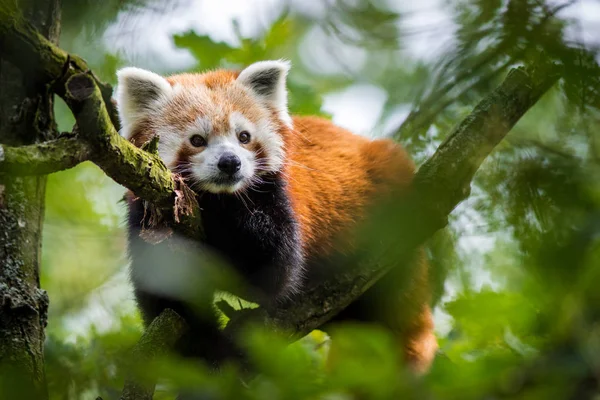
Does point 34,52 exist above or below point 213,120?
below

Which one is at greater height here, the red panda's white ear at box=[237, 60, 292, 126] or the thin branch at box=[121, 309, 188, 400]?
the red panda's white ear at box=[237, 60, 292, 126]

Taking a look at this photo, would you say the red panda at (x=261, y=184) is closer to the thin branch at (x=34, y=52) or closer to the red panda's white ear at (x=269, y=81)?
the red panda's white ear at (x=269, y=81)

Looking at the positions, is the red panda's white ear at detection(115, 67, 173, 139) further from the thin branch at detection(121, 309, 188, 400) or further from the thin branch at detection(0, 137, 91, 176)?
the thin branch at detection(0, 137, 91, 176)

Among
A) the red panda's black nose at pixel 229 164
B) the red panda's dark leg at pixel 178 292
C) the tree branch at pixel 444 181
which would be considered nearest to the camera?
the tree branch at pixel 444 181

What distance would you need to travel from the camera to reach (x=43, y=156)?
6.03ft

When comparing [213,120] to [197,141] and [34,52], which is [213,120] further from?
[34,52]

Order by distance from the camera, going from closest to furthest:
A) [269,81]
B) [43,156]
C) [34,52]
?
[43,156] < [34,52] < [269,81]

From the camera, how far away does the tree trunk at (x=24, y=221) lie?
278 centimetres

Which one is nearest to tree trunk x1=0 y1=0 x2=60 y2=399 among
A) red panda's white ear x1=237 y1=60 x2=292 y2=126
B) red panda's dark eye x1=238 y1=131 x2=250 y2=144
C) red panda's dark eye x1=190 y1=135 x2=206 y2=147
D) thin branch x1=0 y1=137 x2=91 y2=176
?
red panda's dark eye x1=190 y1=135 x2=206 y2=147

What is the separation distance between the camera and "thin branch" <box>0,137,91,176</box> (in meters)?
1.75

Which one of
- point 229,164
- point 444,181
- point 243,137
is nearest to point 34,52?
point 229,164

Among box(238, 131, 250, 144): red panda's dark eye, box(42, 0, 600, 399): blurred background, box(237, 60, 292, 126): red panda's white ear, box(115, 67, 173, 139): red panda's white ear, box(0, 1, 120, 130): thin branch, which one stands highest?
box(237, 60, 292, 126): red panda's white ear

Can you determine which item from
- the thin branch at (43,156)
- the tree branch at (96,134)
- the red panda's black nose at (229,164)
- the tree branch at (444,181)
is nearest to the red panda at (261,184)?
the red panda's black nose at (229,164)

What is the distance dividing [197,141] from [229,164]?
0.36 m
